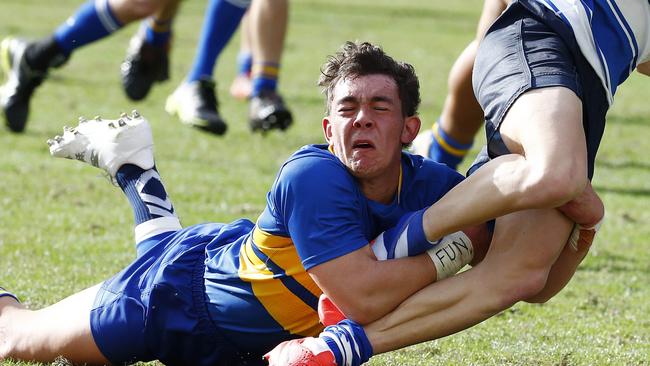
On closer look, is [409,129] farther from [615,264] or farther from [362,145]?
[615,264]

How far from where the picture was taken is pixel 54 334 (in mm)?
3953

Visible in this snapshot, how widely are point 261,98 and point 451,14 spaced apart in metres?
10.2

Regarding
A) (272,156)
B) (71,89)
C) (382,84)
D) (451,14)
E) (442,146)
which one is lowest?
(451,14)

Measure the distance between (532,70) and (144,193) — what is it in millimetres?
1549

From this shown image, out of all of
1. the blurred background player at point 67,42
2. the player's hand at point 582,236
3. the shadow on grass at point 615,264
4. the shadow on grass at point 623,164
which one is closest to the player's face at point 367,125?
the player's hand at point 582,236

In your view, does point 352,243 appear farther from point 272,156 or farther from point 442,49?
point 442,49

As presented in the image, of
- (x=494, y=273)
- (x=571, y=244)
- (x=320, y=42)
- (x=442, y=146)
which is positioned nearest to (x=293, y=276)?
(x=494, y=273)

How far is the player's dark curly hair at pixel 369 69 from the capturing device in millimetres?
3738

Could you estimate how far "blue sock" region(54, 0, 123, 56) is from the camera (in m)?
7.30

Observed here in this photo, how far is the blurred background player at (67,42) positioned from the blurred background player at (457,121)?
2105 mm

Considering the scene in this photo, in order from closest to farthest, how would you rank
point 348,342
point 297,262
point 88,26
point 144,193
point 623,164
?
point 348,342 < point 297,262 < point 144,193 < point 88,26 < point 623,164

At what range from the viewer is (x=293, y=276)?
3730mm

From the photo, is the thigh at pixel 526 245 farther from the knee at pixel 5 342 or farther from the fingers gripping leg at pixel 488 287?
the knee at pixel 5 342

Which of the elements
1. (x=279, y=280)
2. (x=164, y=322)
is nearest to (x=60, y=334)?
(x=164, y=322)
